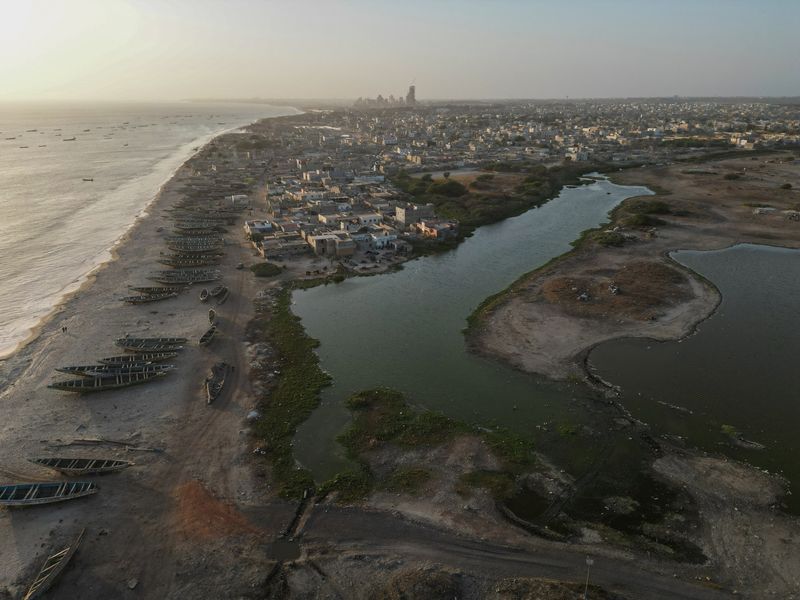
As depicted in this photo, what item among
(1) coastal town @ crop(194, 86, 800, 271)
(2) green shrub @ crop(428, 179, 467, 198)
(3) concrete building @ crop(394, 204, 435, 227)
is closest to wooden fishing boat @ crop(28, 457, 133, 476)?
(1) coastal town @ crop(194, 86, 800, 271)

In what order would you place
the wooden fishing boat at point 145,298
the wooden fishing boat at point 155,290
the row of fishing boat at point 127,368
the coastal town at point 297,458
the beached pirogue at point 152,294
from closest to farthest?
the coastal town at point 297,458
the row of fishing boat at point 127,368
the wooden fishing boat at point 145,298
the beached pirogue at point 152,294
the wooden fishing boat at point 155,290

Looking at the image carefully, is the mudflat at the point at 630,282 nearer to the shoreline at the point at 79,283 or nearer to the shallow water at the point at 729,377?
the shallow water at the point at 729,377

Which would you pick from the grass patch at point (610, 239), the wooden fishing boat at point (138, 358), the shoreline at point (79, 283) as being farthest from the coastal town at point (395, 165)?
the wooden fishing boat at point (138, 358)

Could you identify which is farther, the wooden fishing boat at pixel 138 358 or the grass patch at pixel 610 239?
the grass patch at pixel 610 239

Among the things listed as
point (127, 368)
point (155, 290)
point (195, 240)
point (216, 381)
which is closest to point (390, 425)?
point (216, 381)

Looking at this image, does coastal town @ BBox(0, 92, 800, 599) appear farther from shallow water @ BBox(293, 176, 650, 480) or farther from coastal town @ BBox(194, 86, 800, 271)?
coastal town @ BBox(194, 86, 800, 271)

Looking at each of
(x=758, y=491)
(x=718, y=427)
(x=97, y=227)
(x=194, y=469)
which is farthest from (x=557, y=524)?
(x=97, y=227)

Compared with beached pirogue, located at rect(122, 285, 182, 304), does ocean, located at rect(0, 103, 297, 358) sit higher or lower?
higher
